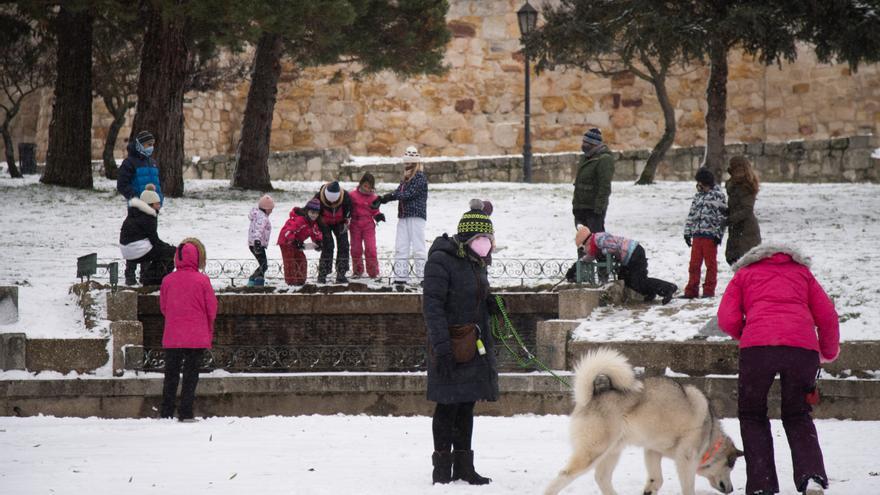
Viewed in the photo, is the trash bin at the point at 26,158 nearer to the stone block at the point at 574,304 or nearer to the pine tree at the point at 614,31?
the pine tree at the point at 614,31

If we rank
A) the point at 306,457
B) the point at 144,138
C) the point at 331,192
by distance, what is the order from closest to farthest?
the point at 306,457 < the point at 331,192 < the point at 144,138

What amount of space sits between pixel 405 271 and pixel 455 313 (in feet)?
19.7

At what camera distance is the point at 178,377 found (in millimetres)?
10727

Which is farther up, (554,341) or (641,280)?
(641,280)

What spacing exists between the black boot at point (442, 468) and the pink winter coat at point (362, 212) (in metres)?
6.84

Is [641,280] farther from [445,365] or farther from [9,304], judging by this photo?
[9,304]

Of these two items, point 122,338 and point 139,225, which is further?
point 139,225

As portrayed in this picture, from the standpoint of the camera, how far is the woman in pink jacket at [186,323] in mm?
10562

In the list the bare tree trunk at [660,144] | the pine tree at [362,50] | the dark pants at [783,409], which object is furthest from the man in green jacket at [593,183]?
the bare tree trunk at [660,144]

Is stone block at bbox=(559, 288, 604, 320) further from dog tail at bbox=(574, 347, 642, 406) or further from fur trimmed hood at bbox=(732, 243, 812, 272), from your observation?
dog tail at bbox=(574, 347, 642, 406)

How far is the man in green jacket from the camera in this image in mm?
14070

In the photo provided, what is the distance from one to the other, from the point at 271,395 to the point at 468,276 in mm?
4015

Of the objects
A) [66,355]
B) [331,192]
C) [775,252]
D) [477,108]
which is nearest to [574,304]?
[331,192]

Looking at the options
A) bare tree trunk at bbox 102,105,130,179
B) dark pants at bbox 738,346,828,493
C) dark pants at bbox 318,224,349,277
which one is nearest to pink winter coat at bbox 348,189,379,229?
dark pants at bbox 318,224,349,277
